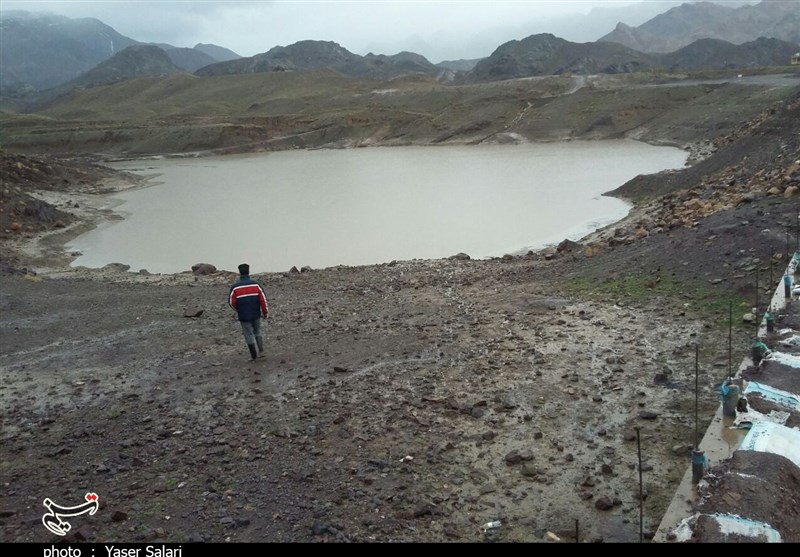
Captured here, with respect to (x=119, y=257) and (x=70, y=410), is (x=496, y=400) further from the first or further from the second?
(x=119, y=257)

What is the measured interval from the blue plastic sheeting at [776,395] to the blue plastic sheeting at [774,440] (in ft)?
1.40

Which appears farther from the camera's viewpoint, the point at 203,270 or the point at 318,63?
the point at 318,63

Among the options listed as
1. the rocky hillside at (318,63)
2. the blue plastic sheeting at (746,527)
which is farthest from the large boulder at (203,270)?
the rocky hillside at (318,63)

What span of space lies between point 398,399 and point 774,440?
3419 mm

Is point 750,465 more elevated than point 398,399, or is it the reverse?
point 750,465

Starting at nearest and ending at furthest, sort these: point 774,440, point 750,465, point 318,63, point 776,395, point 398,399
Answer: point 750,465
point 774,440
point 776,395
point 398,399
point 318,63

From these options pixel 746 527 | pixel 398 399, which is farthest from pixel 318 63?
pixel 746 527

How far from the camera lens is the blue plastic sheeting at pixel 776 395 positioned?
5496 millimetres

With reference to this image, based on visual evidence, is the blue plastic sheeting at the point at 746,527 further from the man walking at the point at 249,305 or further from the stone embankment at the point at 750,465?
A: the man walking at the point at 249,305

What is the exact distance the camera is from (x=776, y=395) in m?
5.62

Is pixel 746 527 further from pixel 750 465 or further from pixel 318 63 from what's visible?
pixel 318 63

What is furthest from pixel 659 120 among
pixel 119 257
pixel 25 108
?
pixel 25 108

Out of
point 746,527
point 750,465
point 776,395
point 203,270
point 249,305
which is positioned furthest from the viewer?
point 203,270

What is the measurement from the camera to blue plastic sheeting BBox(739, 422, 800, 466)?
486 centimetres
